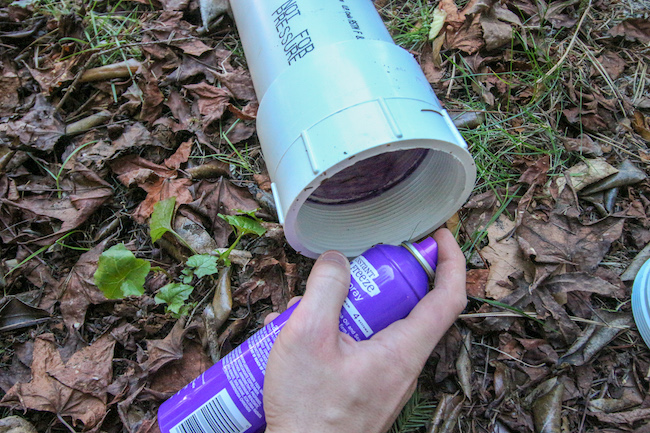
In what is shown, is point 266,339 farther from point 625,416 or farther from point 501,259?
point 625,416

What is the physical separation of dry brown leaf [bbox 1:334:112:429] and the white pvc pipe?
3.09ft

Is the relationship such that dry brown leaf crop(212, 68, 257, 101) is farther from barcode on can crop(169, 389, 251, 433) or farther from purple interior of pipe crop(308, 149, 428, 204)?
barcode on can crop(169, 389, 251, 433)

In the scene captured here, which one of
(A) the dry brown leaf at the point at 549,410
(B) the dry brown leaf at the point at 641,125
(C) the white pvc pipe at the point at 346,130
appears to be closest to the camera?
(C) the white pvc pipe at the point at 346,130

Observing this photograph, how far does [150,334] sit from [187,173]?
0.72 meters

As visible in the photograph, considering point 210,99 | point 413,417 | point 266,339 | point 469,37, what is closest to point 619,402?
point 413,417

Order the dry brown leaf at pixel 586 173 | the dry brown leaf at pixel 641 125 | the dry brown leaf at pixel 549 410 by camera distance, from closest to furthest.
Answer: the dry brown leaf at pixel 549 410
the dry brown leaf at pixel 586 173
the dry brown leaf at pixel 641 125

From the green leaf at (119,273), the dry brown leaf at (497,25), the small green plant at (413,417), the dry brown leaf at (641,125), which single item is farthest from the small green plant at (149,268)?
the dry brown leaf at (641,125)

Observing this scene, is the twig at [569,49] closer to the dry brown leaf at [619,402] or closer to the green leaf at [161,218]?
the dry brown leaf at [619,402]

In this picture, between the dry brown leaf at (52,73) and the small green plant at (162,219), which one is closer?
the small green plant at (162,219)

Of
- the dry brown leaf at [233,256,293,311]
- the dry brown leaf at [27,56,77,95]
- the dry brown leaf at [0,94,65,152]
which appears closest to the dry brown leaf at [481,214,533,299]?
the dry brown leaf at [233,256,293,311]

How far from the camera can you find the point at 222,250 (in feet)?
5.92

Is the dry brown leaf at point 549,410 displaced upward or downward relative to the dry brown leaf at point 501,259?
downward

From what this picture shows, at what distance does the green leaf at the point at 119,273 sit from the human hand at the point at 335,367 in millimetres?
681

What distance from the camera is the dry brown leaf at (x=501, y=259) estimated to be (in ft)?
5.53
